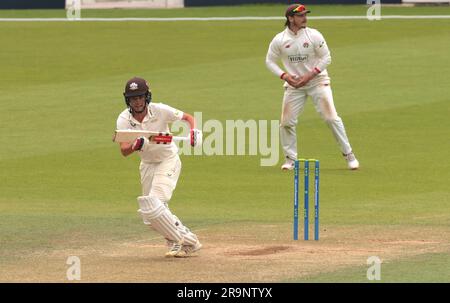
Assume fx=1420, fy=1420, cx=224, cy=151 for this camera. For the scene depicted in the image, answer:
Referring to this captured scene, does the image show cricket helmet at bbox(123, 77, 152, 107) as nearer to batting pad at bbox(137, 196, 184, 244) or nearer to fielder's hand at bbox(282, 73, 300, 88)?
batting pad at bbox(137, 196, 184, 244)

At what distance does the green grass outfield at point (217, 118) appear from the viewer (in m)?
15.5

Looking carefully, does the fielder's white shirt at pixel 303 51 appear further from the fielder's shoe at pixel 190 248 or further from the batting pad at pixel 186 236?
the batting pad at pixel 186 236

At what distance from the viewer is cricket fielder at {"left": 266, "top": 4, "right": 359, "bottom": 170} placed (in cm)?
1906

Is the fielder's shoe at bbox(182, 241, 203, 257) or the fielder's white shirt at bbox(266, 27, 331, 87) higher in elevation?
the fielder's white shirt at bbox(266, 27, 331, 87)

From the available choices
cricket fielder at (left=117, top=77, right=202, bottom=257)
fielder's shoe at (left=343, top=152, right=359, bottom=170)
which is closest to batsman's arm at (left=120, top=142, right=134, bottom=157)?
cricket fielder at (left=117, top=77, right=202, bottom=257)

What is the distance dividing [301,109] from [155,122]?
634 centimetres
